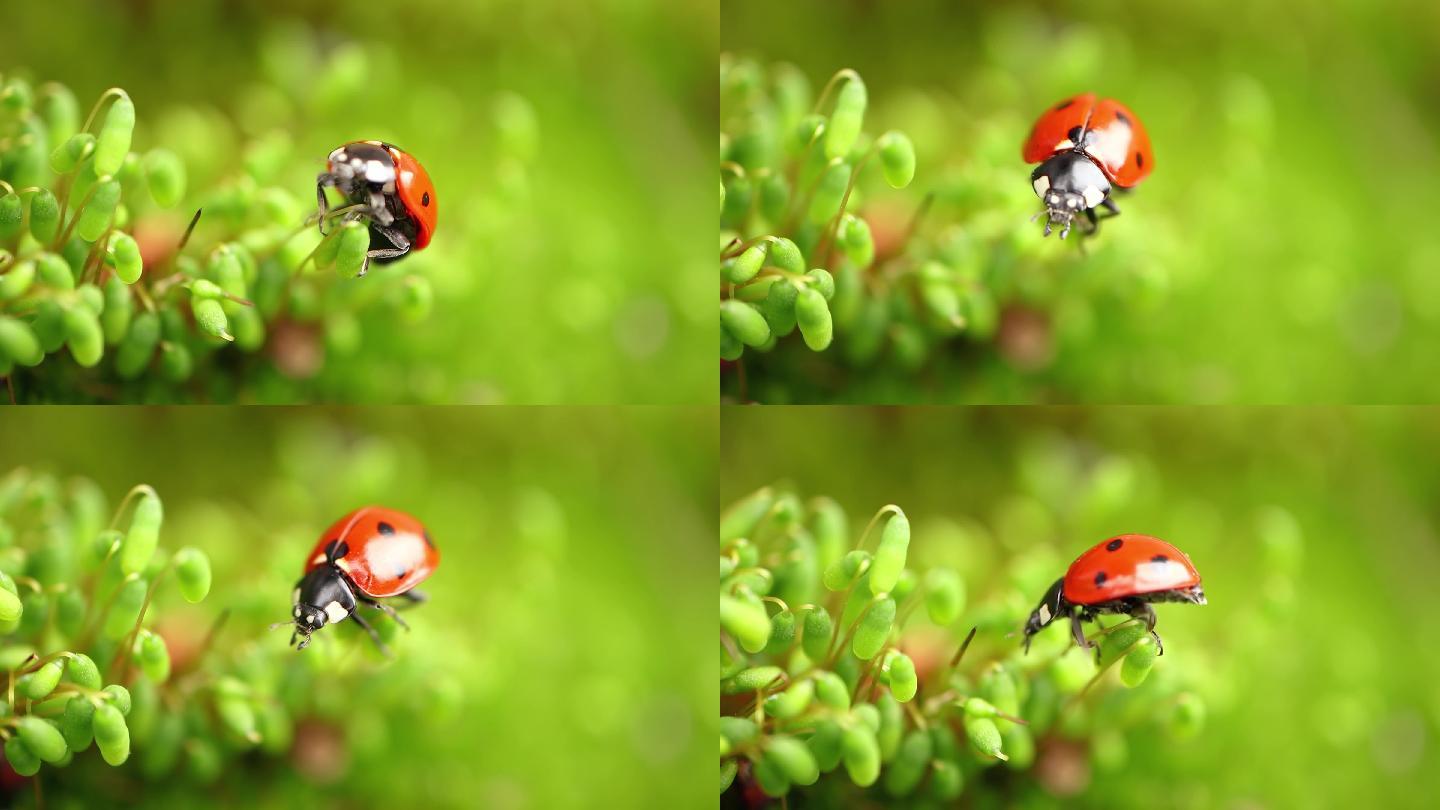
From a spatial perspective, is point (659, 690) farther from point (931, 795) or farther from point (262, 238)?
point (262, 238)

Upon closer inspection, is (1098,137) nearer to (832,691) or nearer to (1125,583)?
(1125,583)

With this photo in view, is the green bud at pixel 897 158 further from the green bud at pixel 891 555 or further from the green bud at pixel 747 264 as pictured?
the green bud at pixel 891 555

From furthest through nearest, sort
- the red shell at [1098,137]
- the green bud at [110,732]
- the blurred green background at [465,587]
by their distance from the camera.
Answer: the blurred green background at [465,587] < the red shell at [1098,137] < the green bud at [110,732]

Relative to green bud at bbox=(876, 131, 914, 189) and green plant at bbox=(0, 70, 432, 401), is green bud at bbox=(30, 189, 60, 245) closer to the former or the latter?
green plant at bbox=(0, 70, 432, 401)

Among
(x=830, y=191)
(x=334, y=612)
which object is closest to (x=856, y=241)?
(x=830, y=191)

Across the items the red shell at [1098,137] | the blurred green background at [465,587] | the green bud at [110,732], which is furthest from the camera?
the blurred green background at [465,587]

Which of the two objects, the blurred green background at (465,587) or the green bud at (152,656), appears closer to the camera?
the green bud at (152,656)

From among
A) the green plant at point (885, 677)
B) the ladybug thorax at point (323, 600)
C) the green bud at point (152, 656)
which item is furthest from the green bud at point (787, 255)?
the green bud at point (152, 656)
